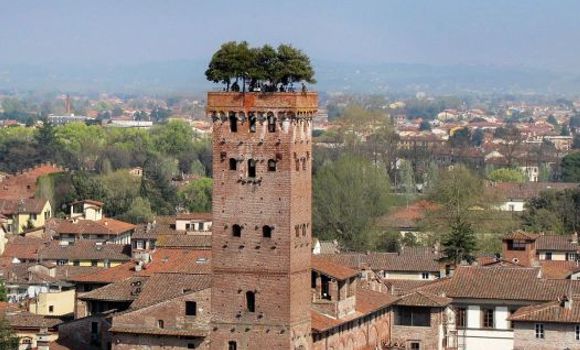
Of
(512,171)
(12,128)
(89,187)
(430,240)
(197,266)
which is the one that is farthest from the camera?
(12,128)

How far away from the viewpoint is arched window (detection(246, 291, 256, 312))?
149 ft

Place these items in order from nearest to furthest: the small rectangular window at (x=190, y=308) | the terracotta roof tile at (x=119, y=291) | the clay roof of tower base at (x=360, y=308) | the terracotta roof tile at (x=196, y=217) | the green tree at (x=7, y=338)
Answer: the small rectangular window at (x=190, y=308) < the clay roof of tower base at (x=360, y=308) < the green tree at (x=7, y=338) < the terracotta roof tile at (x=119, y=291) < the terracotta roof tile at (x=196, y=217)

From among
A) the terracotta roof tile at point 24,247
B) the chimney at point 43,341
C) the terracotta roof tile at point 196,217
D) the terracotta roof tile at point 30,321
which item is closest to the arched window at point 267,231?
the chimney at point 43,341

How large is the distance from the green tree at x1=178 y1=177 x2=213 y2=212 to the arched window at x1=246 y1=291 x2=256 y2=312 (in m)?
46.9

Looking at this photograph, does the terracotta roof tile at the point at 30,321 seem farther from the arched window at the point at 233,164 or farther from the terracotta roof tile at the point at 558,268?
the terracotta roof tile at the point at 558,268

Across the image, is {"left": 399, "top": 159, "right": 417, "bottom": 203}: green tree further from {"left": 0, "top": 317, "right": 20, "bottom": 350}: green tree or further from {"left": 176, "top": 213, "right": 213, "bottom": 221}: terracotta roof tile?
{"left": 0, "top": 317, "right": 20, "bottom": 350}: green tree

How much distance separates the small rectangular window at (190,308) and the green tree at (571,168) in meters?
74.9

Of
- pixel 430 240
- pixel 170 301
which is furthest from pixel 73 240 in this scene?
pixel 170 301

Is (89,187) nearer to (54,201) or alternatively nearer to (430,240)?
(54,201)

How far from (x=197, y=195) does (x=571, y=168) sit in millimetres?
30817

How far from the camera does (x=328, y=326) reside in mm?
46531

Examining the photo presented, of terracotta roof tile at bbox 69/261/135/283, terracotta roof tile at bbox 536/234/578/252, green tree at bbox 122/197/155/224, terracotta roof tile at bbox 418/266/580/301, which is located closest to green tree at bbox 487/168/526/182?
green tree at bbox 122/197/155/224

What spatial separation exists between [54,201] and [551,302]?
161 ft

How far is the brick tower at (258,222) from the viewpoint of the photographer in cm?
4503
